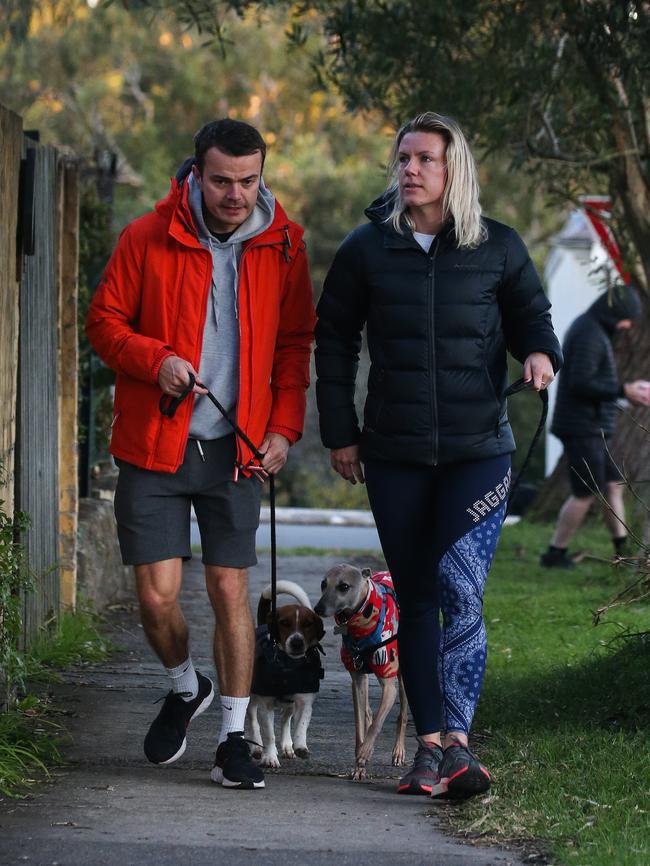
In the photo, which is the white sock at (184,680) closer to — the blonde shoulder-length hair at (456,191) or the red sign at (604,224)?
the blonde shoulder-length hair at (456,191)

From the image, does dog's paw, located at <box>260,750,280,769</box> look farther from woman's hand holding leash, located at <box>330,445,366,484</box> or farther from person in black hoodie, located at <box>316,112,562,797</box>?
woman's hand holding leash, located at <box>330,445,366,484</box>

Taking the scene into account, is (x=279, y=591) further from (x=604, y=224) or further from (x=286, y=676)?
(x=604, y=224)

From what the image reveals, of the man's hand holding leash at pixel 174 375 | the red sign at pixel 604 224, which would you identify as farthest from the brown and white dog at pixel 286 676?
the red sign at pixel 604 224

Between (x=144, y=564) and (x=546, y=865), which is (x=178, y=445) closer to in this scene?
(x=144, y=564)

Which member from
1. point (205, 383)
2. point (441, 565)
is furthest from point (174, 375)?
point (441, 565)

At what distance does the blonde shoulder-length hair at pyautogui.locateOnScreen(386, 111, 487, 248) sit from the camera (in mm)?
5020

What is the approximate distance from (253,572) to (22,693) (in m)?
4.89

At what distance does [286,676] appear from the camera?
5.68m

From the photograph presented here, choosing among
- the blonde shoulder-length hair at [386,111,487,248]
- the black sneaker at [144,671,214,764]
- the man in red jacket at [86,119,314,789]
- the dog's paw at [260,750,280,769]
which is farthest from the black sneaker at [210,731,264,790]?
the blonde shoulder-length hair at [386,111,487,248]

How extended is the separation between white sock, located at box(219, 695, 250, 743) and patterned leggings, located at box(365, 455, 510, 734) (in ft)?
1.89

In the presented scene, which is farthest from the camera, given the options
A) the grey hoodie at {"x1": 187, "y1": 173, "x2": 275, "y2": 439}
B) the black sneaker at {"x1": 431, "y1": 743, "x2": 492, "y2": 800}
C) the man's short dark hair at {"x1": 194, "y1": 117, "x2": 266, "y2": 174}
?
the grey hoodie at {"x1": 187, "y1": 173, "x2": 275, "y2": 439}

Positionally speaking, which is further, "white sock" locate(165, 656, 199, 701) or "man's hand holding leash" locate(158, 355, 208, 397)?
"white sock" locate(165, 656, 199, 701)

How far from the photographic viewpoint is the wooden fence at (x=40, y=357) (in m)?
6.00

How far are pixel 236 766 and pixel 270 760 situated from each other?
52cm
